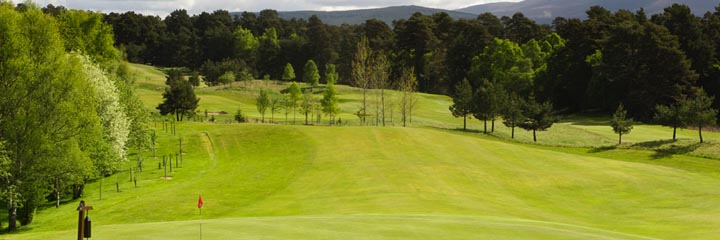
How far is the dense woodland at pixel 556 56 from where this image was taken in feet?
366

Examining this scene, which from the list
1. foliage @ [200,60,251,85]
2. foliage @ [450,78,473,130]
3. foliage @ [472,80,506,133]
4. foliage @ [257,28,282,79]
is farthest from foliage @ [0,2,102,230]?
→ foliage @ [257,28,282,79]

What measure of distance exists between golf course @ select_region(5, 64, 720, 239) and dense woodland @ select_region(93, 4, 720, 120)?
30.4 meters

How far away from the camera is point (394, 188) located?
4594 centimetres

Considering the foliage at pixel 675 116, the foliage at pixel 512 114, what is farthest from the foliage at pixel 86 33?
the foliage at pixel 675 116

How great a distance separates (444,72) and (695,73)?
209ft

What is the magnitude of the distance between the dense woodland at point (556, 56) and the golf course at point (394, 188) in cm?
3035

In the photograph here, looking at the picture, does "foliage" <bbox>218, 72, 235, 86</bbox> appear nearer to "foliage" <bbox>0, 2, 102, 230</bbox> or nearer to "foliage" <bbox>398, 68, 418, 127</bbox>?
"foliage" <bbox>398, 68, 418, 127</bbox>

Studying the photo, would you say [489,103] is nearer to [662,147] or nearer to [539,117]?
[539,117]

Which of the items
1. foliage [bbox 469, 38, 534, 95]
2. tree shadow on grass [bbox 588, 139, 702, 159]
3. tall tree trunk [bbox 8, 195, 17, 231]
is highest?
foliage [bbox 469, 38, 534, 95]

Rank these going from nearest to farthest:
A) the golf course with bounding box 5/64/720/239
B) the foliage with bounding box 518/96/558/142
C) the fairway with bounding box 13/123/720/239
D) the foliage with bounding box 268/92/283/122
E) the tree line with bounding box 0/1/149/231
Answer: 1. the fairway with bounding box 13/123/720/239
2. the golf course with bounding box 5/64/720/239
3. the tree line with bounding box 0/1/149/231
4. the foliage with bounding box 518/96/558/142
5. the foliage with bounding box 268/92/283/122

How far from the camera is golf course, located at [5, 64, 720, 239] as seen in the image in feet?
89.4

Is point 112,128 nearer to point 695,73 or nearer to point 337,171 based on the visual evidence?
point 337,171

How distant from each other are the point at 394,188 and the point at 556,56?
3796 inches

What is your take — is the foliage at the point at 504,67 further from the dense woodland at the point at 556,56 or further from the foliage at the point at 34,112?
the foliage at the point at 34,112
